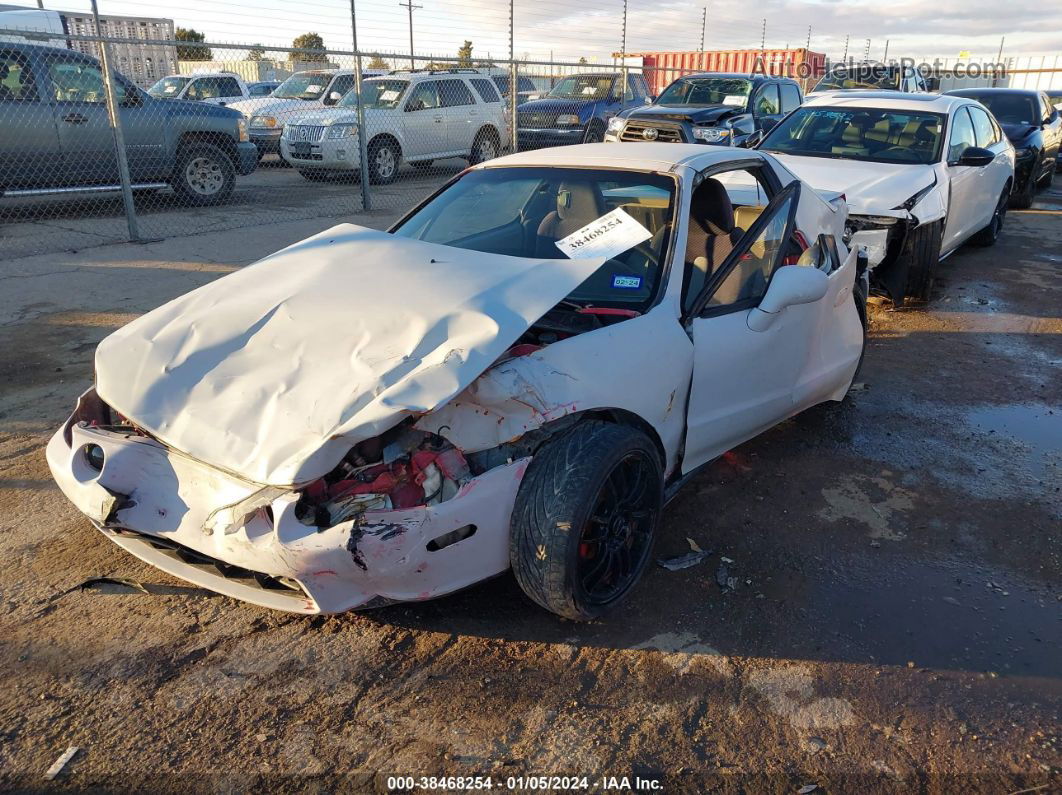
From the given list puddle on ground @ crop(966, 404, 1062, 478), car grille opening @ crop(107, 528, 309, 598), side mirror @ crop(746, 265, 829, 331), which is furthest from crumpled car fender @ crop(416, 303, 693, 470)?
puddle on ground @ crop(966, 404, 1062, 478)

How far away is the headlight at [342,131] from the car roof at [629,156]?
31.0ft

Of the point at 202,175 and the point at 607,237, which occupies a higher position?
the point at 607,237

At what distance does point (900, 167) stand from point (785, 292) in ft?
15.0

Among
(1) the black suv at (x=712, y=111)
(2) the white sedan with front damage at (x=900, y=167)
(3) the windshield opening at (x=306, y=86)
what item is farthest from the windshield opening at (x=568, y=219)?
(3) the windshield opening at (x=306, y=86)

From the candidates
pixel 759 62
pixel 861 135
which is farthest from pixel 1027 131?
pixel 759 62

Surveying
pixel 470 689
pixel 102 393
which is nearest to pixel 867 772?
pixel 470 689

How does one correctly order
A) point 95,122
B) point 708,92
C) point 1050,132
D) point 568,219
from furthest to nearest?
point 1050,132 → point 708,92 → point 95,122 → point 568,219

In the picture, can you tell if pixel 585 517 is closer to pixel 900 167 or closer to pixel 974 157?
pixel 900 167

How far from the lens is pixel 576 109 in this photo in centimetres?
1522

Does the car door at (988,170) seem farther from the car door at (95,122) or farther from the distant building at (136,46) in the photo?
the distant building at (136,46)

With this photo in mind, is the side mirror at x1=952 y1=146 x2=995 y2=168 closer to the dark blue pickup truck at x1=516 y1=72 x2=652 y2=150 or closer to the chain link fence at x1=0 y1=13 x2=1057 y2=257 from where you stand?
the chain link fence at x1=0 y1=13 x2=1057 y2=257

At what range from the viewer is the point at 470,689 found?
102 inches

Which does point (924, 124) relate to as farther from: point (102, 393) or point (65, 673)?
point (65, 673)

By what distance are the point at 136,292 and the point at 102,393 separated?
466 centimetres
